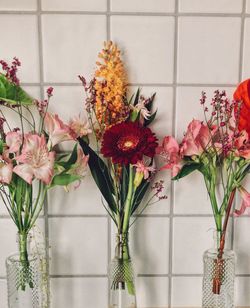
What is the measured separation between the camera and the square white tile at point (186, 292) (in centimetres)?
93

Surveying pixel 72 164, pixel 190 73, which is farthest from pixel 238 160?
pixel 72 164

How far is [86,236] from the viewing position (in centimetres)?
90

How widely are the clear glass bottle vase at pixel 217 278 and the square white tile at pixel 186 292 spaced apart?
0.22ft

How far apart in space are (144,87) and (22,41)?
27cm

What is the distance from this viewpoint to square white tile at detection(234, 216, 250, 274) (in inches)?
35.8

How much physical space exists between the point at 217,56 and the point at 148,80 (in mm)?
152

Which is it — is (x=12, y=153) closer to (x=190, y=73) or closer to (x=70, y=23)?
(x=70, y=23)

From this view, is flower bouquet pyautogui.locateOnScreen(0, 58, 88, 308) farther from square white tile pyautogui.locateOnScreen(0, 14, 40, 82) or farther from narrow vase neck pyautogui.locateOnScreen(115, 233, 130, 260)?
narrow vase neck pyautogui.locateOnScreen(115, 233, 130, 260)

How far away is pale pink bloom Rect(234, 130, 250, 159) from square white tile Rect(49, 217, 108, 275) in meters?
0.32

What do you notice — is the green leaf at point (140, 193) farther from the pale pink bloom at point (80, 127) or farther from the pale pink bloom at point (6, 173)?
the pale pink bloom at point (6, 173)

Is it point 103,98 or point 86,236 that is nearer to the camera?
point 103,98

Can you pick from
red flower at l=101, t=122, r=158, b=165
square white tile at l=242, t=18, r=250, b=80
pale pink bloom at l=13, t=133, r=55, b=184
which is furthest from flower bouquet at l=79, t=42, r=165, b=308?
square white tile at l=242, t=18, r=250, b=80

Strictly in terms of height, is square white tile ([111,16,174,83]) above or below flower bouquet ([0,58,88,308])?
above

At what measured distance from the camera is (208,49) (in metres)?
0.84
